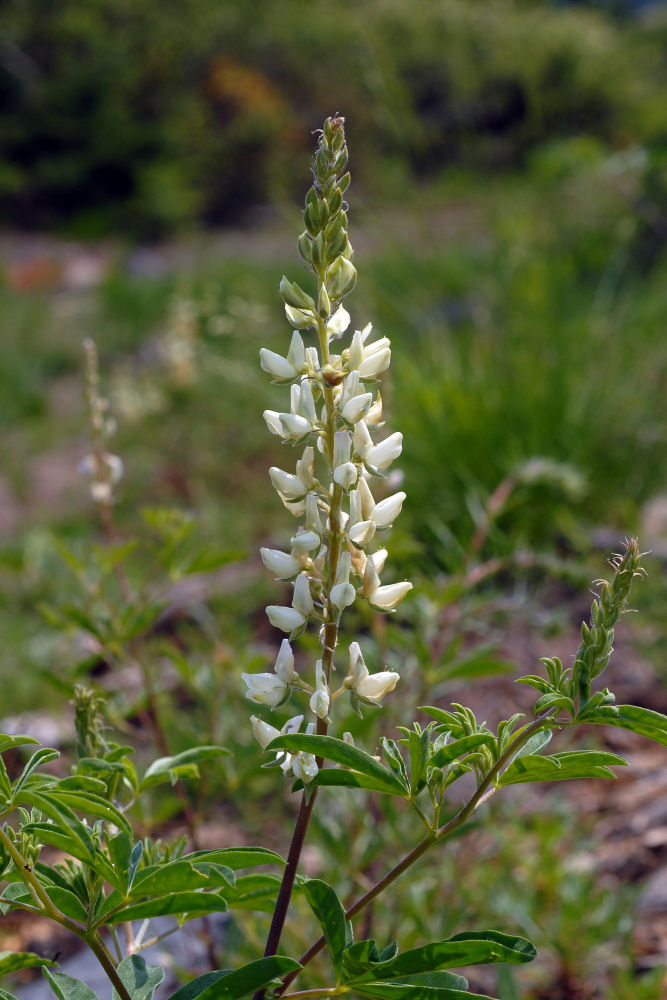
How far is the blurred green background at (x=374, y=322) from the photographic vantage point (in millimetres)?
2199

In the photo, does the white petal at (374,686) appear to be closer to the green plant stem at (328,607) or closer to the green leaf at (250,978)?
the green plant stem at (328,607)

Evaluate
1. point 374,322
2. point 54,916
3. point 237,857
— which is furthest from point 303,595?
point 374,322

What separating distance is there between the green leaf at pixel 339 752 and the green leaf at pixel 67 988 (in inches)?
11.1

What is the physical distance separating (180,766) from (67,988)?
0.22m

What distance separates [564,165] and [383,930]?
3.56 meters

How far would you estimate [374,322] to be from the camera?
14.9 feet

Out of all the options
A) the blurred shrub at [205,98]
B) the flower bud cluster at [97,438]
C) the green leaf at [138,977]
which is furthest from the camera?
the blurred shrub at [205,98]

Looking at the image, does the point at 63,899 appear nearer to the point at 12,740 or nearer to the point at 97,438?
the point at 12,740

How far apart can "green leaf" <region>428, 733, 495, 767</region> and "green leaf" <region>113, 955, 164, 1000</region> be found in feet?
1.08

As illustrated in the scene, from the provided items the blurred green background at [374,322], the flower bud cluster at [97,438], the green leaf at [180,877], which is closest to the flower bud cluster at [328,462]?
the green leaf at [180,877]

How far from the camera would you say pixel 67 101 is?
12.6m

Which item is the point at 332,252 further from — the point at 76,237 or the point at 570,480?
the point at 76,237

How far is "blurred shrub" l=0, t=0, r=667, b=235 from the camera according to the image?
450 inches

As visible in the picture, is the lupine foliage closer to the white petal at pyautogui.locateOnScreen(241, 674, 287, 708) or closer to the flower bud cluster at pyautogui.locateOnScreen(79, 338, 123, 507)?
the white petal at pyautogui.locateOnScreen(241, 674, 287, 708)
